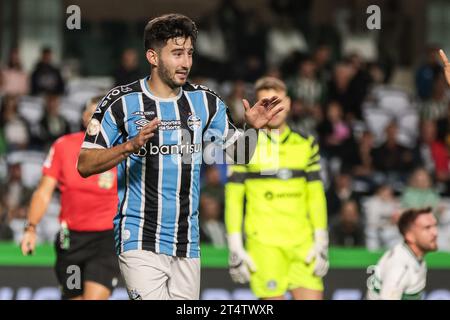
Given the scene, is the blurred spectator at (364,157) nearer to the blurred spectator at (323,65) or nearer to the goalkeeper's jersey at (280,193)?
the blurred spectator at (323,65)

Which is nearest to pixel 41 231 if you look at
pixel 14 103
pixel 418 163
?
pixel 14 103

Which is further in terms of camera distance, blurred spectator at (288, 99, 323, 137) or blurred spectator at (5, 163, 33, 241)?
blurred spectator at (288, 99, 323, 137)

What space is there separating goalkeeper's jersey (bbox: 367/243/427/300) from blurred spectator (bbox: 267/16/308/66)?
947 cm

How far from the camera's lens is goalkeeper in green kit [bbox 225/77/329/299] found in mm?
9352

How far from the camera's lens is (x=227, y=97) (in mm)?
16062

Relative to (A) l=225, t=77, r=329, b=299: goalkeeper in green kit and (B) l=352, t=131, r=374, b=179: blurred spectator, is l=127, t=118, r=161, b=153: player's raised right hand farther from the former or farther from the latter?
(B) l=352, t=131, r=374, b=179: blurred spectator

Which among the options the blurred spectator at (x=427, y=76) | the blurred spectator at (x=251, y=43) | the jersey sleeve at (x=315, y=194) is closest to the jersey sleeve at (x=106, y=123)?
the jersey sleeve at (x=315, y=194)

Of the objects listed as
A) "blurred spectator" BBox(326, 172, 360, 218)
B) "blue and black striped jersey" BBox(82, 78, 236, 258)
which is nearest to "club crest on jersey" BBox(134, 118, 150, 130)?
"blue and black striped jersey" BBox(82, 78, 236, 258)

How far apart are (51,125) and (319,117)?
3.52 metres

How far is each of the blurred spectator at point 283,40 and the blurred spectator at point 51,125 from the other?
145 inches

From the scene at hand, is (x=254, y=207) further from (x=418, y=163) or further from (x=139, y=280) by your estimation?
(x=418, y=163)

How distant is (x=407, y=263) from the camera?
8461mm

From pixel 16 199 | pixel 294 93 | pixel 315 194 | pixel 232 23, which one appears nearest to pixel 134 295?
pixel 315 194

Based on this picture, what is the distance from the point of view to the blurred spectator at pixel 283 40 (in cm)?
1794
